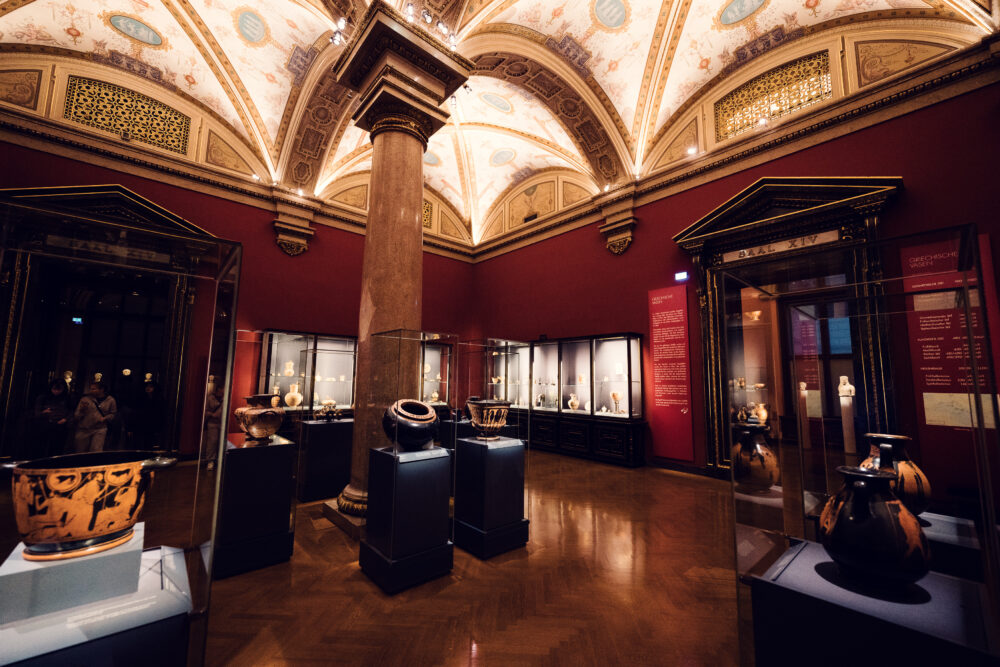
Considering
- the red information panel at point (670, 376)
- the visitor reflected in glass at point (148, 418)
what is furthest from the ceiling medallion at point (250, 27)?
the red information panel at point (670, 376)

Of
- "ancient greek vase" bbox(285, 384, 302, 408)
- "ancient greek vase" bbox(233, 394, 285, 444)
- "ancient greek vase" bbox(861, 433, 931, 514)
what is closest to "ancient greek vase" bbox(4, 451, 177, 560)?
"ancient greek vase" bbox(233, 394, 285, 444)

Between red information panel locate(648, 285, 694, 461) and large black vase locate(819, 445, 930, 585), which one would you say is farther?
red information panel locate(648, 285, 694, 461)

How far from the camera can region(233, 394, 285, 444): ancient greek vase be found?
3674 mm

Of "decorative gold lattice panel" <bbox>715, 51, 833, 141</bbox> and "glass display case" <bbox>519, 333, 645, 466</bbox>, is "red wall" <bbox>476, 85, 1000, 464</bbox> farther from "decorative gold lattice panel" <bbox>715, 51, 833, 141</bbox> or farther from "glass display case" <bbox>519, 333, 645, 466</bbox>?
"decorative gold lattice panel" <bbox>715, 51, 833, 141</bbox>

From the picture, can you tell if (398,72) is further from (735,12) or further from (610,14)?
(735,12)

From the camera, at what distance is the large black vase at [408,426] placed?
126 inches

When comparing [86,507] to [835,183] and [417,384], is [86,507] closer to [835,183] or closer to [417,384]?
[417,384]

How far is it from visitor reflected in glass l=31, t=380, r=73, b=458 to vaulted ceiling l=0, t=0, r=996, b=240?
204 inches

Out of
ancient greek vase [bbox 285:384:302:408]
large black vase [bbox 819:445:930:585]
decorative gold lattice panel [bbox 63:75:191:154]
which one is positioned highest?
decorative gold lattice panel [bbox 63:75:191:154]

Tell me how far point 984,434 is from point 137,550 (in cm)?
293

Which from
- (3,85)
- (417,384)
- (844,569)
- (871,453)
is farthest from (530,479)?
(3,85)

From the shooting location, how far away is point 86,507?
4.51 ft

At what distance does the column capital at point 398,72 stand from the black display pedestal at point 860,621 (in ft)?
16.7

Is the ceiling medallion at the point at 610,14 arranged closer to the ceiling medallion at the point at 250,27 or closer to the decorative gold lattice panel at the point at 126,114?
the ceiling medallion at the point at 250,27
